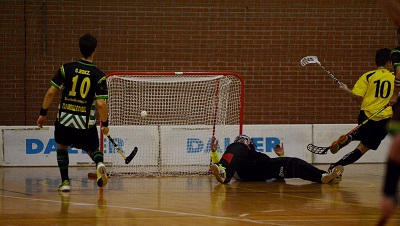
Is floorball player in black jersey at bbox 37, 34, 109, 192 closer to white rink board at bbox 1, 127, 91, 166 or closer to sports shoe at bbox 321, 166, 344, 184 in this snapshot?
sports shoe at bbox 321, 166, 344, 184

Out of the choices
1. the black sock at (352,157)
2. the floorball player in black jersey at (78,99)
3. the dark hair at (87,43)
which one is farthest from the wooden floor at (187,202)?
the dark hair at (87,43)

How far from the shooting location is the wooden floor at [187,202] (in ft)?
18.7

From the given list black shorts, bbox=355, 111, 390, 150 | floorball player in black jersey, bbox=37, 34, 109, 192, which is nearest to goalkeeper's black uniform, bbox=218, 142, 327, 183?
black shorts, bbox=355, 111, 390, 150

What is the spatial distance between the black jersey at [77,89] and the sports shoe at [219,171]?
5.08 feet

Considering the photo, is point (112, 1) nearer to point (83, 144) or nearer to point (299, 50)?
point (299, 50)

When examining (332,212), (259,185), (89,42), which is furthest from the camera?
(259,185)

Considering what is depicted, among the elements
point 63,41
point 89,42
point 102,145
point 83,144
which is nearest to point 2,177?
point 102,145

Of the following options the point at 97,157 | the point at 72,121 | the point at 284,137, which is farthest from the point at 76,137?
the point at 284,137

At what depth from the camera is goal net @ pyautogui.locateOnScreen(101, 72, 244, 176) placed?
10734 millimetres

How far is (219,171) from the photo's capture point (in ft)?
27.2

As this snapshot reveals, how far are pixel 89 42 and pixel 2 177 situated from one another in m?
3.20

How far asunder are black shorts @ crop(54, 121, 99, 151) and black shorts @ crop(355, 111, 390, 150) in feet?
11.7

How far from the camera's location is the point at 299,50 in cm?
1357

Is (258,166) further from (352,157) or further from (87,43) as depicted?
(87,43)
